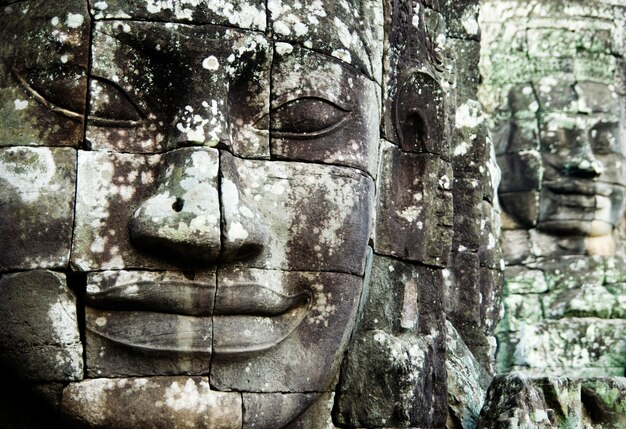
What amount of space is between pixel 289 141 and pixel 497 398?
1.41 metres

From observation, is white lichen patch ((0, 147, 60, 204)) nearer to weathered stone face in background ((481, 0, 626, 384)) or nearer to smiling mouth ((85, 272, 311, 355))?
smiling mouth ((85, 272, 311, 355))

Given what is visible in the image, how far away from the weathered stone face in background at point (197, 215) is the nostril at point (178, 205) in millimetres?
19

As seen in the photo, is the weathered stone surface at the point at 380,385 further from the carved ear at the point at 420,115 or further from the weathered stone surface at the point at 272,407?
the carved ear at the point at 420,115

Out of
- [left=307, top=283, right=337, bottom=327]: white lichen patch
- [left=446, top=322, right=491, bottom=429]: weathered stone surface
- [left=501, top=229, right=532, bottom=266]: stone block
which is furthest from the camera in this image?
[left=501, top=229, right=532, bottom=266]: stone block

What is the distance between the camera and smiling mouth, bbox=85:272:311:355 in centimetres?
470

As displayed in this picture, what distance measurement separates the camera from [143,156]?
485 centimetres

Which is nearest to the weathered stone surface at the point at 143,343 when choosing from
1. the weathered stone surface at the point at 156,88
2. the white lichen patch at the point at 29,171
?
the white lichen patch at the point at 29,171

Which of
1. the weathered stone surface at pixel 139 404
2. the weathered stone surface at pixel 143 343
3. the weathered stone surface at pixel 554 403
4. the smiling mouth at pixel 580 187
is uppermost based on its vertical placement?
the smiling mouth at pixel 580 187

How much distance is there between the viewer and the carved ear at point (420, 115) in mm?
5551

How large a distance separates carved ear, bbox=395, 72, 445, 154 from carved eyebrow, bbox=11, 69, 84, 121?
137cm

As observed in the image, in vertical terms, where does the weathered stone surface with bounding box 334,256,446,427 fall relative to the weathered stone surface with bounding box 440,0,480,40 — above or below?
below

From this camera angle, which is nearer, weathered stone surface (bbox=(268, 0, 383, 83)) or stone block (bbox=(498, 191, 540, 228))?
weathered stone surface (bbox=(268, 0, 383, 83))

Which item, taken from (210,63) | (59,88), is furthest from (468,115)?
(59,88)

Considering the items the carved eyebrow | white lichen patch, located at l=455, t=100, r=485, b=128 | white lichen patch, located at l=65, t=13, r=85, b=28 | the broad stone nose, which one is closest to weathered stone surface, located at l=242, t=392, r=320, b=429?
the broad stone nose
